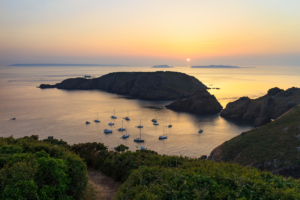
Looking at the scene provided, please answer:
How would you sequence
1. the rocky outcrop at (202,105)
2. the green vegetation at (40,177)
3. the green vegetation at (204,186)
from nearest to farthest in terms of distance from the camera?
the green vegetation at (204,186) < the green vegetation at (40,177) < the rocky outcrop at (202,105)

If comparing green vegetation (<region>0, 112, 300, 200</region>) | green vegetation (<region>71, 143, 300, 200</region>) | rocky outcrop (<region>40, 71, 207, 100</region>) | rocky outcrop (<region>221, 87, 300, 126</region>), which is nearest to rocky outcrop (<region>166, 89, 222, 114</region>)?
rocky outcrop (<region>221, 87, 300, 126</region>)

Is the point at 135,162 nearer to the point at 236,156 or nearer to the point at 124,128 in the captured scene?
the point at 236,156

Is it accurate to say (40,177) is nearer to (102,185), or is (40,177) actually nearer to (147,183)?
(147,183)

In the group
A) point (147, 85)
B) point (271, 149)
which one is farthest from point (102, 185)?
point (147, 85)

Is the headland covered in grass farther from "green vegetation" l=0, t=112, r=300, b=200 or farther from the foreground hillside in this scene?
the foreground hillside

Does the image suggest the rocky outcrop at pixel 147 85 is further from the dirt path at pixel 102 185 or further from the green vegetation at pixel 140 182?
the green vegetation at pixel 140 182

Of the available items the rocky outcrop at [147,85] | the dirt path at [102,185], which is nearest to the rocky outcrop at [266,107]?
the rocky outcrop at [147,85]

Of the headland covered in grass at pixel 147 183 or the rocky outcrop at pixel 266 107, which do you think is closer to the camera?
the headland covered in grass at pixel 147 183
